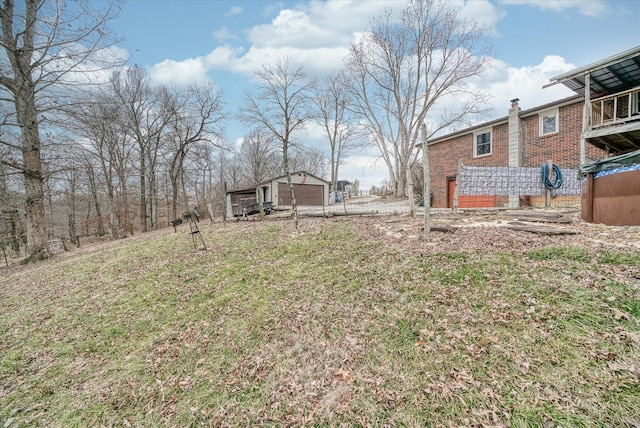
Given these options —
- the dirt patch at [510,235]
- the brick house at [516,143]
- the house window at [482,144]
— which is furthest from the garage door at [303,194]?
the dirt patch at [510,235]

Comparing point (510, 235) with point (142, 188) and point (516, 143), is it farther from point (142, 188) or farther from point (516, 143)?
point (142, 188)

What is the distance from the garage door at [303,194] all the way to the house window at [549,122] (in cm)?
1748

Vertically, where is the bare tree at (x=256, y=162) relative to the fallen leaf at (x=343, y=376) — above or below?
above

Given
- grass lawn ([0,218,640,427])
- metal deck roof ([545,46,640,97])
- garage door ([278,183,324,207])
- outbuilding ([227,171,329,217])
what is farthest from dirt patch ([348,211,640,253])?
garage door ([278,183,324,207])

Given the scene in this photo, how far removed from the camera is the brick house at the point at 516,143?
11.3 m

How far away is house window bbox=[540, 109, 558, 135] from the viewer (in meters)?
11.9

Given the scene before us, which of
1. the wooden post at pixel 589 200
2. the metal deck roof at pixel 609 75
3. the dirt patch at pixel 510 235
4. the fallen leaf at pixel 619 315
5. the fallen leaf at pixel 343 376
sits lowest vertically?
the fallen leaf at pixel 343 376

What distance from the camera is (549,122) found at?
12125 mm

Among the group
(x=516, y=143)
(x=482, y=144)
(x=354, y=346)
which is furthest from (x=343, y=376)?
(x=482, y=144)

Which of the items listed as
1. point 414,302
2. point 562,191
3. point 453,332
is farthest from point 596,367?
point 562,191

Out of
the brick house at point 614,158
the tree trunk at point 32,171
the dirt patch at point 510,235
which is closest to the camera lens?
the dirt patch at point 510,235

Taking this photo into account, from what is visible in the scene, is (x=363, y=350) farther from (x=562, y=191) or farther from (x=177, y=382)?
(x=562, y=191)

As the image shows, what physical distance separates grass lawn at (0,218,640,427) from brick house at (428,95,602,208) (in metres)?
6.24

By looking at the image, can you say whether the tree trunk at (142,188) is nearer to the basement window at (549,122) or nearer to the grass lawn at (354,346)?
the grass lawn at (354,346)
